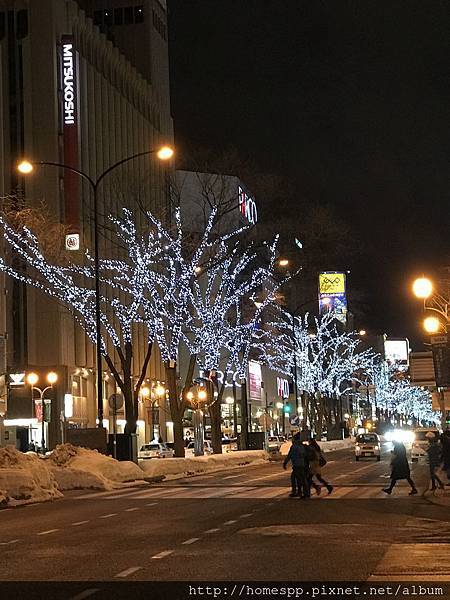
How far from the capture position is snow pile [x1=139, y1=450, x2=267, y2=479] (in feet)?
132

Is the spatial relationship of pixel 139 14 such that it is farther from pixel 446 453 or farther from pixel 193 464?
pixel 446 453

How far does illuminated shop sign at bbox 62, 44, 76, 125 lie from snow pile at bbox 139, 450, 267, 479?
27101 mm

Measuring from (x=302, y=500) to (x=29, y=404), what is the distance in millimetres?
34692

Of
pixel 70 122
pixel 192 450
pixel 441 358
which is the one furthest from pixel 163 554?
pixel 192 450

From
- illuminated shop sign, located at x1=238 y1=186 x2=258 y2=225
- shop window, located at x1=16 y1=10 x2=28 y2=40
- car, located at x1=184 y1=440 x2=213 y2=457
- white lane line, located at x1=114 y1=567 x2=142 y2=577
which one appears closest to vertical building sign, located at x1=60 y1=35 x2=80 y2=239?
shop window, located at x1=16 y1=10 x2=28 y2=40

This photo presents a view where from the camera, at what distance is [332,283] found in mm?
137750

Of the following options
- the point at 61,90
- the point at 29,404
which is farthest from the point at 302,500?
the point at 61,90

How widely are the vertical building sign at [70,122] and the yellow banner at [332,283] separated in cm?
7073

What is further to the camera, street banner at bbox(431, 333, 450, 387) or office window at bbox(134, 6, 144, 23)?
office window at bbox(134, 6, 144, 23)

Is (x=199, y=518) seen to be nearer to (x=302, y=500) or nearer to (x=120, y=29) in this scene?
(x=302, y=500)

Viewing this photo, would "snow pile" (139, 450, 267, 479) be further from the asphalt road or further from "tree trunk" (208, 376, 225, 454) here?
the asphalt road

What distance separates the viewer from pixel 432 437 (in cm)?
2891

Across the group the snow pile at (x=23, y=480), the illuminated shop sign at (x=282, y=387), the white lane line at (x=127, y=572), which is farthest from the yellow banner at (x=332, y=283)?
the white lane line at (x=127, y=572)

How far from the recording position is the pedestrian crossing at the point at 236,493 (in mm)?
26331
